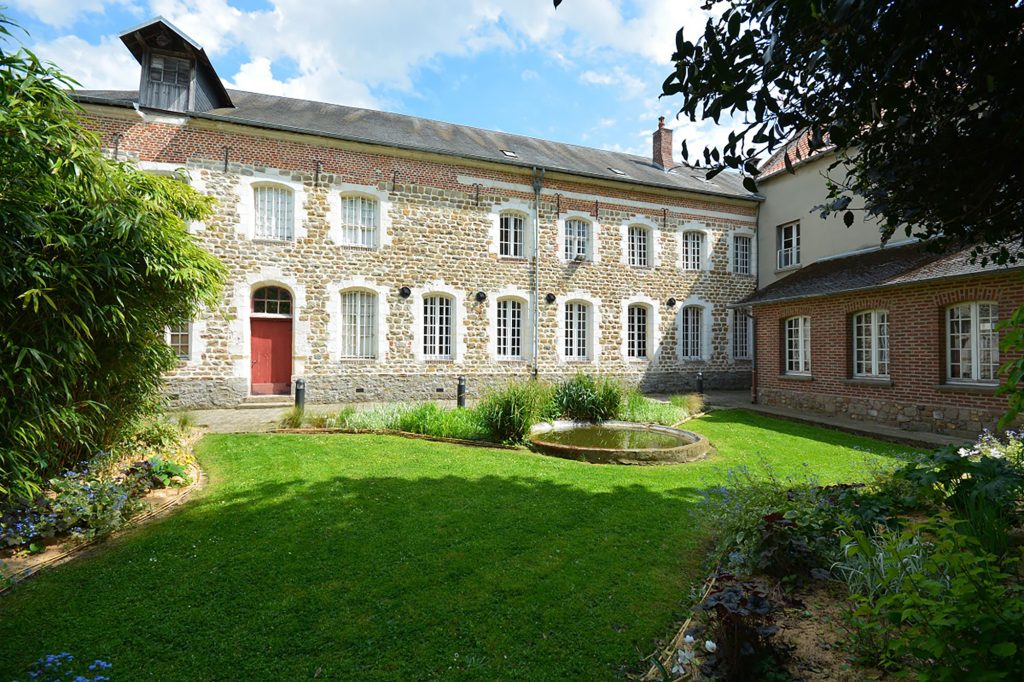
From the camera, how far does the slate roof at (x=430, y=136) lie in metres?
12.0

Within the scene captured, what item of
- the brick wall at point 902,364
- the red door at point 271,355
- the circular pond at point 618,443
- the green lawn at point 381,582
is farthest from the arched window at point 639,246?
the green lawn at point 381,582

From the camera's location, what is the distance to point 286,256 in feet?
39.7

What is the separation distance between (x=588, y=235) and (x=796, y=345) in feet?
20.4

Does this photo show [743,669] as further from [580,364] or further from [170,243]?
[580,364]

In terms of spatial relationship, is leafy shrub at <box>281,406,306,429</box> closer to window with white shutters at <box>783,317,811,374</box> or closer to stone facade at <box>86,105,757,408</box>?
stone facade at <box>86,105,757,408</box>

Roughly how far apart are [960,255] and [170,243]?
36.7 ft

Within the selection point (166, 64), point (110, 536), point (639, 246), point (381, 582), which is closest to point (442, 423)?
point (110, 536)

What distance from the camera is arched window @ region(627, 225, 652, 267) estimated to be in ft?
51.0

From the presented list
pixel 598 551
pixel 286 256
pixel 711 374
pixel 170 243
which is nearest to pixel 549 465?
pixel 598 551

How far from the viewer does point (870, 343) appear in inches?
388

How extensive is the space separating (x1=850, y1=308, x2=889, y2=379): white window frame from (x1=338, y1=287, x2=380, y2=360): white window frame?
33.9 feet

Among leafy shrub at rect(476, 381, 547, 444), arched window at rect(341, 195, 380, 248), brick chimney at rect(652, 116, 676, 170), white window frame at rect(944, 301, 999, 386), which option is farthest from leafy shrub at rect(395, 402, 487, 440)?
brick chimney at rect(652, 116, 676, 170)

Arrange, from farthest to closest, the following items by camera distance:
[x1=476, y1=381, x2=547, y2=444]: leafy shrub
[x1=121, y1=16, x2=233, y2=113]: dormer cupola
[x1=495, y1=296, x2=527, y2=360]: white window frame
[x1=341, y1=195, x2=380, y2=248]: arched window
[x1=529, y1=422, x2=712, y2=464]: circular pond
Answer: [x1=495, y1=296, x2=527, y2=360]: white window frame → [x1=341, y1=195, x2=380, y2=248]: arched window → [x1=121, y1=16, x2=233, y2=113]: dormer cupola → [x1=476, y1=381, x2=547, y2=444]: leafy shrub → [x1=529, y1=422, x2=712, y2=464]: circular pond

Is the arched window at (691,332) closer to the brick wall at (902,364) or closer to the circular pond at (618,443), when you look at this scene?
the brick wall at (902,364)
